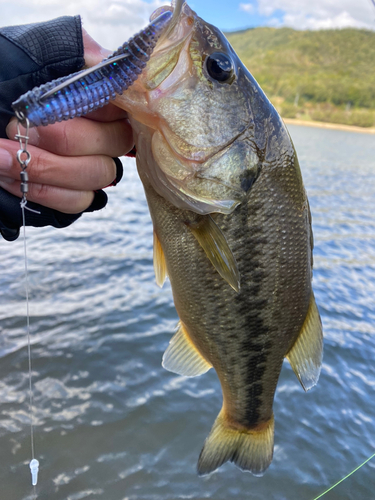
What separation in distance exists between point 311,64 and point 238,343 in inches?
5902

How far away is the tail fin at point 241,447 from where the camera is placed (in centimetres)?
227

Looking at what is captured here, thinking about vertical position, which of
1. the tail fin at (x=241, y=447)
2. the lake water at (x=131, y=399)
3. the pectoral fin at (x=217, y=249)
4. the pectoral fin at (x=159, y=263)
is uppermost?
the pectoral fin at (x=217, y=249)

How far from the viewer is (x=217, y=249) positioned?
61.7 inches

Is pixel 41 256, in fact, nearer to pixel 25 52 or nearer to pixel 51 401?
pixel 51 401

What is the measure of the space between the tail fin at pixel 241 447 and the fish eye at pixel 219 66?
6.44ft

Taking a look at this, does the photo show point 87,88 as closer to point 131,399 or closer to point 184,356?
point 184,356

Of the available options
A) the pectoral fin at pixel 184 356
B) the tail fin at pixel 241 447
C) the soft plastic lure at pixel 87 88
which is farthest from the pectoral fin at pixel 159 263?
the tail fin at pixel 241 447

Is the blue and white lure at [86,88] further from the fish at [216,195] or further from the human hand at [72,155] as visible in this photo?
the human hand at [72,155]

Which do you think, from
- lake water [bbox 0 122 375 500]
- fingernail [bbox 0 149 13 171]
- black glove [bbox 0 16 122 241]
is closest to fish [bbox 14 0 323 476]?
black glove [bbox 0 16 122 241]

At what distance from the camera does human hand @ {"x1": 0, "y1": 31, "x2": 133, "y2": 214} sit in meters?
1.39

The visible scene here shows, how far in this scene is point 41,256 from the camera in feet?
22.1

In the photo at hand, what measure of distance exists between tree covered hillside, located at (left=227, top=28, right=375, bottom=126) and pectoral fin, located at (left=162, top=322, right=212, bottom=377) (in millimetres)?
87197

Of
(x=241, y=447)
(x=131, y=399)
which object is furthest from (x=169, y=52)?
(x=131, y=399)

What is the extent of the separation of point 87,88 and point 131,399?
3687 mm
